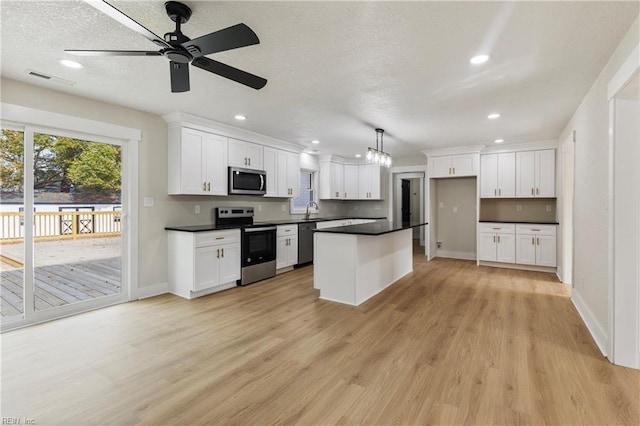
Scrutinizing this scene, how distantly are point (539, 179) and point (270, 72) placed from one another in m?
5.33

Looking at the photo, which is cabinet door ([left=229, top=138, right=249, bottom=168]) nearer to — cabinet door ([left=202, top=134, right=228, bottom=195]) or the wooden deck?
cabinet door ([left=202, top=134, right=228, bottom=195])

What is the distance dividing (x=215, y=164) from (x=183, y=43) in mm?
2756

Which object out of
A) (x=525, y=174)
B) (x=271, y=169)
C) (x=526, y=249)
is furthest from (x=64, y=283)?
(x=525, y=174)

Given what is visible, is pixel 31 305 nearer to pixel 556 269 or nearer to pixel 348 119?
pixel 348 119

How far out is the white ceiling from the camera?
1888 millimetres

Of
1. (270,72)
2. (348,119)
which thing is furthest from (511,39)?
(348,119)

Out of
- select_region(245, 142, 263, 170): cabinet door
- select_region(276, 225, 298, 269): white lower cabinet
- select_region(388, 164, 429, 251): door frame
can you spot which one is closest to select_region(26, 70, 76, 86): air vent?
select_region(245, 142, 263, 170): cabinet door

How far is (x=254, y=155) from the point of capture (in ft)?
16.9

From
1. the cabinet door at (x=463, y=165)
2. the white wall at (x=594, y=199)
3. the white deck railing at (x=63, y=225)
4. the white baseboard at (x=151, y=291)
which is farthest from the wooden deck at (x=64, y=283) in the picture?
the cabinet door at (x=463, y=165)

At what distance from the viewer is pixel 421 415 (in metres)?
1.76

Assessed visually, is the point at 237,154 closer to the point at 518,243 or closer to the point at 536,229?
the point at 518,243

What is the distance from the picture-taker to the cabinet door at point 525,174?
5574 millimetres

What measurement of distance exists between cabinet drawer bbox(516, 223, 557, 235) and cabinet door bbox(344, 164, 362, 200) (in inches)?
138

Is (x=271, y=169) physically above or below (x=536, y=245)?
above
